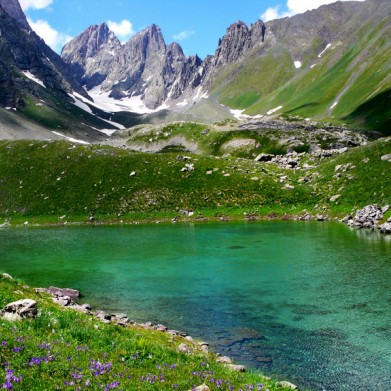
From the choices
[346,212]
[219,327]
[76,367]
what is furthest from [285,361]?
[346,212]

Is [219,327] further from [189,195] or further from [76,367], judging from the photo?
[189,195]

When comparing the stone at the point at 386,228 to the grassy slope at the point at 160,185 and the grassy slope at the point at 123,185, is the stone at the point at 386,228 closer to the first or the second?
the grassy slope at the point at 160,185

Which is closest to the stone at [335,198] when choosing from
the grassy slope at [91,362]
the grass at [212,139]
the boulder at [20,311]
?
the grass at [212,139]

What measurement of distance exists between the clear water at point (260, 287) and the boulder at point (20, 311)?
9.39 m

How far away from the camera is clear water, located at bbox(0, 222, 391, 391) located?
18.0 metres

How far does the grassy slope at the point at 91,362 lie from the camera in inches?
395

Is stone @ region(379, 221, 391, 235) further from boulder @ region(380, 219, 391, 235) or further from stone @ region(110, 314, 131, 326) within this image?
stone @ region(110, 314, 131, 326)

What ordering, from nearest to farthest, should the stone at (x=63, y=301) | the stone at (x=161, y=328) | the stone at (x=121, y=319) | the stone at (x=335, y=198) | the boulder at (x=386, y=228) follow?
the stone at (x=161, y=328) < the stone at (x=121, y=319) < the stone at (x=63, y=301) < the boulder at (x=386, y=228) < the stone at (x=335, y=198)

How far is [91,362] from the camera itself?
11.2 meters

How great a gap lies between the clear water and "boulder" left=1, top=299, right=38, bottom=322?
939 centimetres

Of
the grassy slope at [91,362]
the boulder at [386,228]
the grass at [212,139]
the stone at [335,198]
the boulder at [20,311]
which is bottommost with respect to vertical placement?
the grassy slope at [91,362]

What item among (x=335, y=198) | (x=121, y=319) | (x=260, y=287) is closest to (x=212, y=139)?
(x=335, y=198)

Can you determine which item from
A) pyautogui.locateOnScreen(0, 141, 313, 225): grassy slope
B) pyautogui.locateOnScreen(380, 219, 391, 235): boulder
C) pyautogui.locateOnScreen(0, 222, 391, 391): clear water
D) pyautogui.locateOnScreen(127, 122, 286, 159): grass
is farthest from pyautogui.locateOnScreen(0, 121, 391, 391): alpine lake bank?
pyautogui.locateOnScreen(380, 219, 391, 235): boulder

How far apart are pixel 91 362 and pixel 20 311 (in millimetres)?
5172
